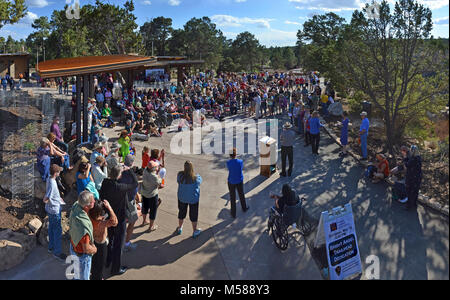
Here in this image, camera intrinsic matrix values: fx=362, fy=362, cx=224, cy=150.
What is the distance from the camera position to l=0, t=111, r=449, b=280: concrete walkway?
532cm

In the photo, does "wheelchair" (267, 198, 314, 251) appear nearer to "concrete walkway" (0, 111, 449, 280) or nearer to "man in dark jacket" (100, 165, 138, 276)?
"concrete walkway" (0, 111, 449, 280)

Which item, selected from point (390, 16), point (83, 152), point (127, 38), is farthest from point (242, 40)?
point (83, 152)

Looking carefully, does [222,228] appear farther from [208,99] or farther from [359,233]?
[208,99]

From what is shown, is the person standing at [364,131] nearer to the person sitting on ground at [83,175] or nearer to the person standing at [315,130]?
the person standing at [315,130]

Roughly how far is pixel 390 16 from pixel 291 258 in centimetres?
966

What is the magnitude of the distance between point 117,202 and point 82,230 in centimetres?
78

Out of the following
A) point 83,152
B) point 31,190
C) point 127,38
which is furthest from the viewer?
point 127,38

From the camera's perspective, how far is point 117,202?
514 centimetres

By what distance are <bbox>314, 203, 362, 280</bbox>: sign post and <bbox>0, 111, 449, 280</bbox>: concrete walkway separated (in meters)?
0.40

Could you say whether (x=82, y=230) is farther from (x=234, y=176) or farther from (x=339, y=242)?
(x=339, y=242)

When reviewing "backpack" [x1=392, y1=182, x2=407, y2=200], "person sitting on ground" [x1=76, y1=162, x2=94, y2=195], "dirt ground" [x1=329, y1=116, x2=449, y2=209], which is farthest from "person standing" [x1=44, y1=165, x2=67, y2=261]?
"backpack" [x1=392, y1=182, x2=407, y2=200]

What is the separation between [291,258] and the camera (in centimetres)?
578

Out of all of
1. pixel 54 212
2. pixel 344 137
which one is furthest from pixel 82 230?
pixel 344 137

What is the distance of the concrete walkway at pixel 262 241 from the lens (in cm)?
532
